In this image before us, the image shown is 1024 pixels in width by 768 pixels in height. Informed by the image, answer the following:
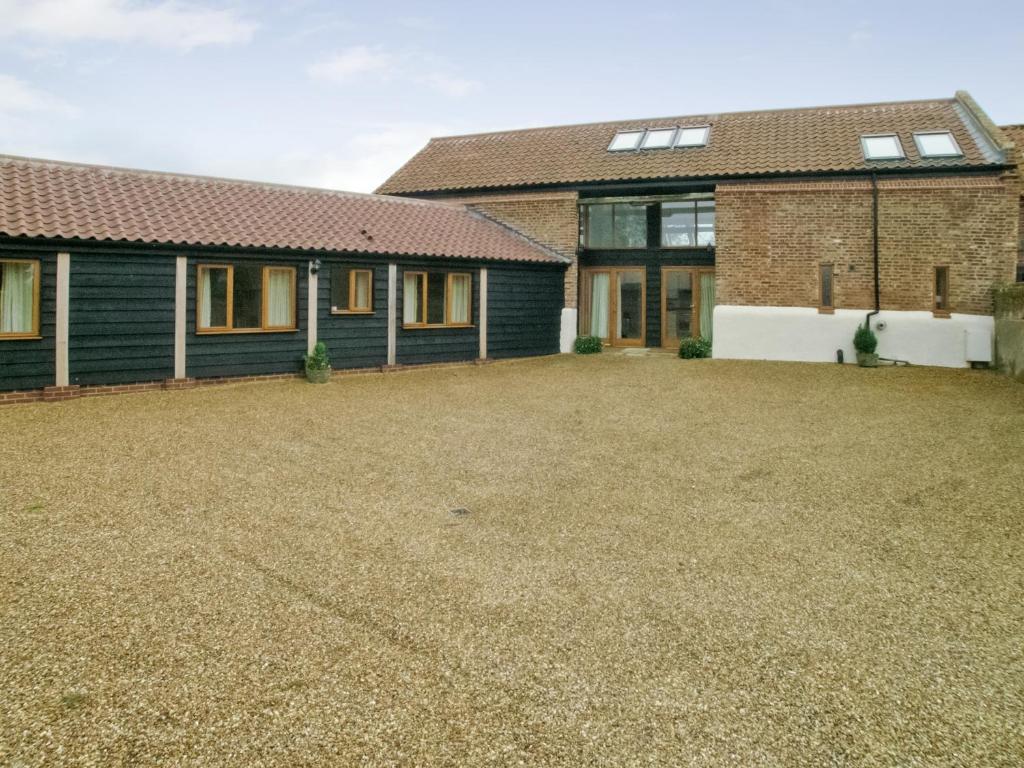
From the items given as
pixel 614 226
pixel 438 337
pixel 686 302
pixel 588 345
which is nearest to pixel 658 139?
pixel 614 226

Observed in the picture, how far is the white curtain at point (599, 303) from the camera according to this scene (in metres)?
21.3

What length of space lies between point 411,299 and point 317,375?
3.51m

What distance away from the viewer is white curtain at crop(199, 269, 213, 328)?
13586 millimetres

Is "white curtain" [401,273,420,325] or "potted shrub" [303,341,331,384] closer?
"potted shrub" [303,341,331,384]

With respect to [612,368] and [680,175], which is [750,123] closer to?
[680,175]

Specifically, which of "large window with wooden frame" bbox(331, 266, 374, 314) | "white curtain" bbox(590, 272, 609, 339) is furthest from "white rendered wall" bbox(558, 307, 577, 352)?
"large window with wooden frame" bbox(331, 266, 374, 314)

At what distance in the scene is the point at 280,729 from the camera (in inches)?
124

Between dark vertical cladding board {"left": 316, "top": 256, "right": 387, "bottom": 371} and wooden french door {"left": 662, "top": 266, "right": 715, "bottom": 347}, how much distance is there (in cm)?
859

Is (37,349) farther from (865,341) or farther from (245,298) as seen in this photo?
(865,341)

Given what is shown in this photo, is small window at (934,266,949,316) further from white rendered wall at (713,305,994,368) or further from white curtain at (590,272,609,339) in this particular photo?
white curtain at (590,272,609,339)

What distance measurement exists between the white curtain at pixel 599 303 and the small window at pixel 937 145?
8535 mm

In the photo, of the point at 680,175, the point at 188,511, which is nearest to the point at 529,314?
the point at 680,175

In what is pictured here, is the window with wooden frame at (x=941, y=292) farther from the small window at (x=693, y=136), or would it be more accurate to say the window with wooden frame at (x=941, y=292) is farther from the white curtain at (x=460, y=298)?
the white curtain at (x=460, y=298)

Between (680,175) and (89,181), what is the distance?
13.7 m
